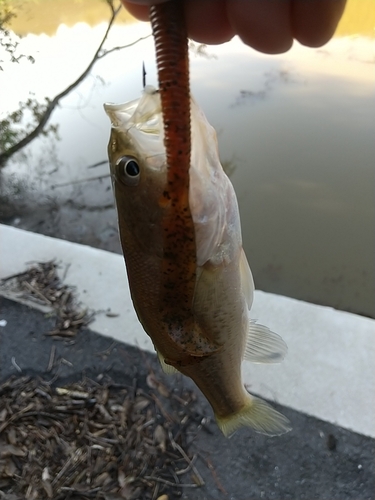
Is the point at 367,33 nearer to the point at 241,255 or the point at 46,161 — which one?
the point at 46,161

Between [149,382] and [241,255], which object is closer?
[241,255]

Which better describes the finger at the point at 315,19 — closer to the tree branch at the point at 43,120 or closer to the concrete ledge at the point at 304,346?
the concrete ledge at the point at 304,346

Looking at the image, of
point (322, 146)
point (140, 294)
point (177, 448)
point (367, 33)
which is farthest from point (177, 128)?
point (367, 33)

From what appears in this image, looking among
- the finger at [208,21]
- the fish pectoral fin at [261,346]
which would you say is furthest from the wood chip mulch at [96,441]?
the finger at [208,21]

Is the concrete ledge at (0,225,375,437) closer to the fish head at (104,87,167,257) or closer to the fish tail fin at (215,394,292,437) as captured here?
the fish tail fin at (215,394,292,437)

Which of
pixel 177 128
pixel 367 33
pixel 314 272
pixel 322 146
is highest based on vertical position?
pixel 177 128

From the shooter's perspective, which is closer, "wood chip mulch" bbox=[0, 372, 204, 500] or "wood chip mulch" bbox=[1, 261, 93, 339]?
"wood chip mulch" bbox=[0, 372, 204, 500]

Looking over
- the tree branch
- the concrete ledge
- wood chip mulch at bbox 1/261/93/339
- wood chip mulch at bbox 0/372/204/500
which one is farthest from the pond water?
wood chip mulch at bbox 0/372/204/500
